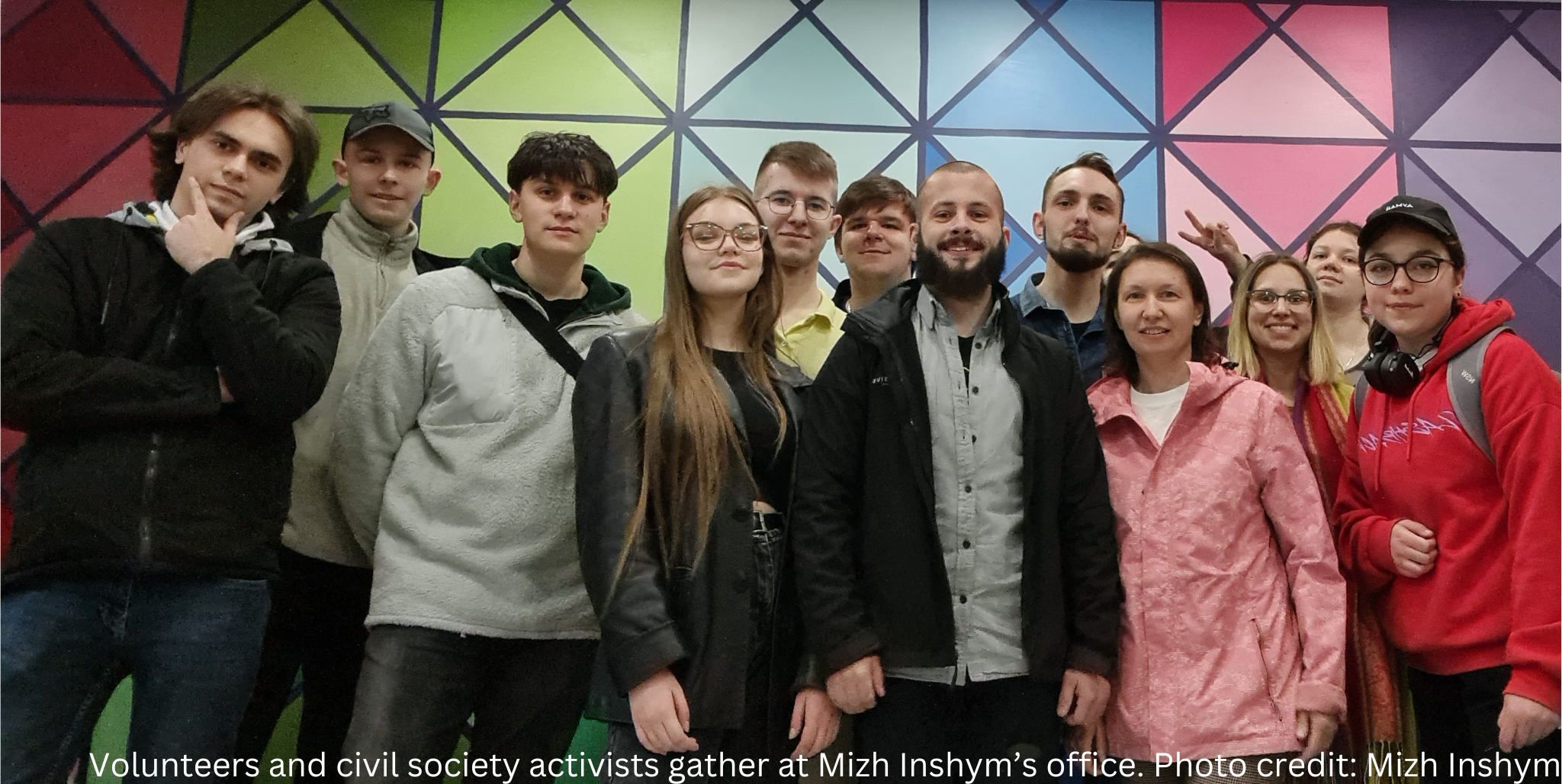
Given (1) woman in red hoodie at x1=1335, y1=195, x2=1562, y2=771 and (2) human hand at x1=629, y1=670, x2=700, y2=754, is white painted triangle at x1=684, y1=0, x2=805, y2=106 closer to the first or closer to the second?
(1) woman in red hoodie at x1=1335, y1=195, x2=1562, y2=771

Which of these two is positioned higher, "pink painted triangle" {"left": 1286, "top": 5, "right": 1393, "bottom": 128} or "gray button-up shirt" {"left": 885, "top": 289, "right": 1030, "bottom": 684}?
"pink painted triangle" {"left": 1286, "top": 5, "right": 1393, "bottom": 128}

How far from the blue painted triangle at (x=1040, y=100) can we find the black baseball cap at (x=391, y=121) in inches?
81.3

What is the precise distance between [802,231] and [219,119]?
147 centimetres

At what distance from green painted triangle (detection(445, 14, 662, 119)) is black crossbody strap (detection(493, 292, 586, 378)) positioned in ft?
6.08

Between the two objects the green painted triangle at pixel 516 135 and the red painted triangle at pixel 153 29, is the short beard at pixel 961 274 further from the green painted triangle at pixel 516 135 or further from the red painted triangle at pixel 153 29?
the red painted triangle at pixel 153 29

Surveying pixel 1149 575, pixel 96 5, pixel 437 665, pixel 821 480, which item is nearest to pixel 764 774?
pixel 821 480

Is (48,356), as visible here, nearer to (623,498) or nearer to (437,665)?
(437,665)

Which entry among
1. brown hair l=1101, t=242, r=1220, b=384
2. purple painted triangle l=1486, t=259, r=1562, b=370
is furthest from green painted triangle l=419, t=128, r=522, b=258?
purple painted triangle l=1486, t=259, r=1562, b=370

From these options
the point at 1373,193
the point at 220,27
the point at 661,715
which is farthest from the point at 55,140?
the point at 1373,193

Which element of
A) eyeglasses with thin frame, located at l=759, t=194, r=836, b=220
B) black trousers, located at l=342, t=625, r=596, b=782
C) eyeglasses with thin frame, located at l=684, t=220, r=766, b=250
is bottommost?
black trousers, located at l=342, t=625, r=596, b=782

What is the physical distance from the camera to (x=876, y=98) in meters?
3.99

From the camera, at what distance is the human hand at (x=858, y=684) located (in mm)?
1838

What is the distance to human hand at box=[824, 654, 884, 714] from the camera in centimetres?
184

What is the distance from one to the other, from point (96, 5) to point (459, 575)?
11.1 ft
